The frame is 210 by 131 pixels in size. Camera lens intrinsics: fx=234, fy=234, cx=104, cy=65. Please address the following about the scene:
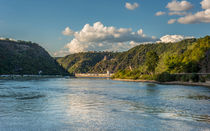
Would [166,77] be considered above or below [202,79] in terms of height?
above

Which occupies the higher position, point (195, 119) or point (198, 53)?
point (198, 53)

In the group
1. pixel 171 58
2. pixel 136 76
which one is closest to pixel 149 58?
pixel 171 58

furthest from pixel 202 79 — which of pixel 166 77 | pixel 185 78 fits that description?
pixel 166 77

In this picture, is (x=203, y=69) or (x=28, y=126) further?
(x=203, y=69)

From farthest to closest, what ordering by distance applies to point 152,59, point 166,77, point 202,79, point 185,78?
point 152,59
point 166,77
point 185,78
point 202,79

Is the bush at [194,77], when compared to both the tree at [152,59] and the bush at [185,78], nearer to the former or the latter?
the bush at [185,78]

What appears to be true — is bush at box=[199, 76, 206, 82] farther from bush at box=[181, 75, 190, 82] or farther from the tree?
the tree

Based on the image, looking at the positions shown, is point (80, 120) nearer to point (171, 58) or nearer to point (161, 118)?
point (161, 118)

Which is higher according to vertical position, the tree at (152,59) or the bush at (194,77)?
the tree at (152,59)

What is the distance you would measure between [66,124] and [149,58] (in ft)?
453

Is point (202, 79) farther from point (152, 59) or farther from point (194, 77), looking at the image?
point (152, 59)

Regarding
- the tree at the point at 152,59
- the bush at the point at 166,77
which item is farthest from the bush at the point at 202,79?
the tree at the point at 152,59

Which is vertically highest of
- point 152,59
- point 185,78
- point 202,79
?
point 152,59

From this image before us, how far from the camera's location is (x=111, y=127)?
1791 centimetres
